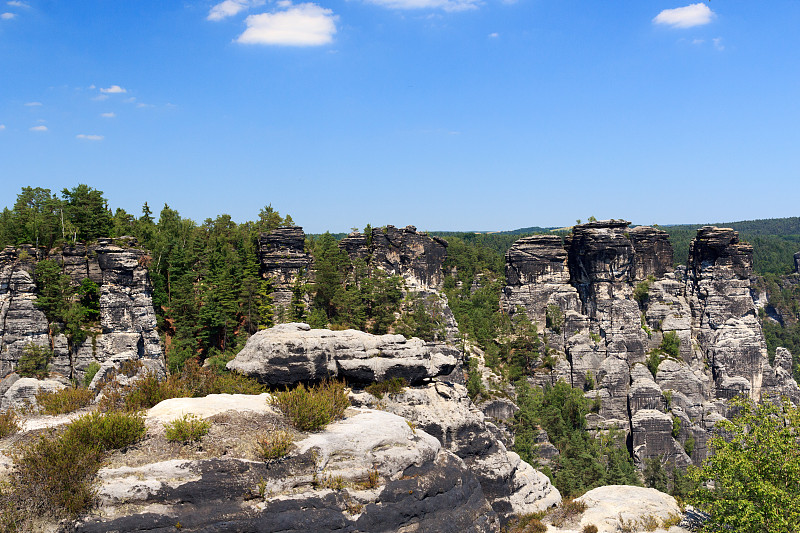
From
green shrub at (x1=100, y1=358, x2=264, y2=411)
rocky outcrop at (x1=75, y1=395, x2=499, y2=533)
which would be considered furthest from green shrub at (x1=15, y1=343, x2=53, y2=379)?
rocky outcrop at (x1=75, y1=395, x2=499, y2=533)

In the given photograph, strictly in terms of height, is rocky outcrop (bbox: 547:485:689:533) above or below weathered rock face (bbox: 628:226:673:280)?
below

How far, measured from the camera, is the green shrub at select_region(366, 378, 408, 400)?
77.6 feet

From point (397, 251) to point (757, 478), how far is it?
5136 cm

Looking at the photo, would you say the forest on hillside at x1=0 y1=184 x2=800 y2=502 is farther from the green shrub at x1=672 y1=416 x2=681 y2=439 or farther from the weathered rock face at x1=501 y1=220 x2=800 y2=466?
the green shrub at x1=672 y1=416 x2=681 y2=439

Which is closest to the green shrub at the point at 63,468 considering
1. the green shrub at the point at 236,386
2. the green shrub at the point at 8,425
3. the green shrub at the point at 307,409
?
the green shrub at the point at 8,425

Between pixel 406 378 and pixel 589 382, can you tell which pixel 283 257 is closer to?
pixel 406 378

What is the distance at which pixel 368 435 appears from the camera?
1666cm

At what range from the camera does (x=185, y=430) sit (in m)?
15.1

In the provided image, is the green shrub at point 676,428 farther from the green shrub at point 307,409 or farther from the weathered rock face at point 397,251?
the green shrub at point 307,409

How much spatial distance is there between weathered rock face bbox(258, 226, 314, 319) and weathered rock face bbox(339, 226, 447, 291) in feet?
32.9

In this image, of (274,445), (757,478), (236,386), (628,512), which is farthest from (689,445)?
(274,445)

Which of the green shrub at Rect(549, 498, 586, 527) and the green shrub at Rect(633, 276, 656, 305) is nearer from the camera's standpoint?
the green shrub at Rect(549, 498, 586, 527)

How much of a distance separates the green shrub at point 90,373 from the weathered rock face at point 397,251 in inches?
1240

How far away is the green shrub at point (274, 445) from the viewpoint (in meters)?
15.0
